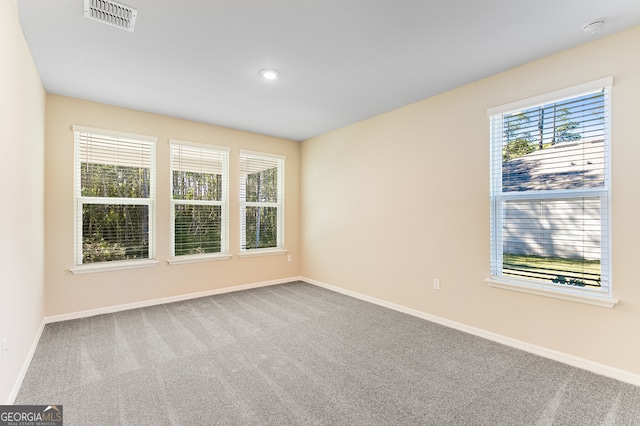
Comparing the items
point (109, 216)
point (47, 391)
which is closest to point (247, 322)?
point (47, 391)

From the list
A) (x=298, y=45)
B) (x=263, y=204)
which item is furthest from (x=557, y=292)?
(x=263, y=204)

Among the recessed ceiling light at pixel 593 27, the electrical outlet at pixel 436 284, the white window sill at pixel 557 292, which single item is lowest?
the electrical outlet at pixel 436 284

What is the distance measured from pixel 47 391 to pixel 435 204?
152 inches

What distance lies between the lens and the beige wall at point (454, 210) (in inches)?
91.1

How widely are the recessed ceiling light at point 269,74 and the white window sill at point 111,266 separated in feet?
9.59

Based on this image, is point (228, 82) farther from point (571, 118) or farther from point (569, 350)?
point (569, 350)

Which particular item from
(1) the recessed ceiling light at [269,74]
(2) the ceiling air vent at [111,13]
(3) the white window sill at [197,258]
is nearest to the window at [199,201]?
(3) the white window sill at [197,258]

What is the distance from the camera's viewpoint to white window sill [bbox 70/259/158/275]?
364 centimetres

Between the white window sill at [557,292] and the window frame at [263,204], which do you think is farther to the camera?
the window frame at [263,204]

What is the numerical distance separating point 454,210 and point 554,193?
3.00 feet

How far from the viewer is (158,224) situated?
166 inches

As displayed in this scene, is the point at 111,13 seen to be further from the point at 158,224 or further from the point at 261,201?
the point at 261,201

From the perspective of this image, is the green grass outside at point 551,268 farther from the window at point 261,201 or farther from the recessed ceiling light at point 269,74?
the window at point 261,201

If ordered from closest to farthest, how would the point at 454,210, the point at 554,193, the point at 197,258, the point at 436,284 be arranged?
the point at 554,193, the point at 454,210, the point at 436,284, the point at 197,258
